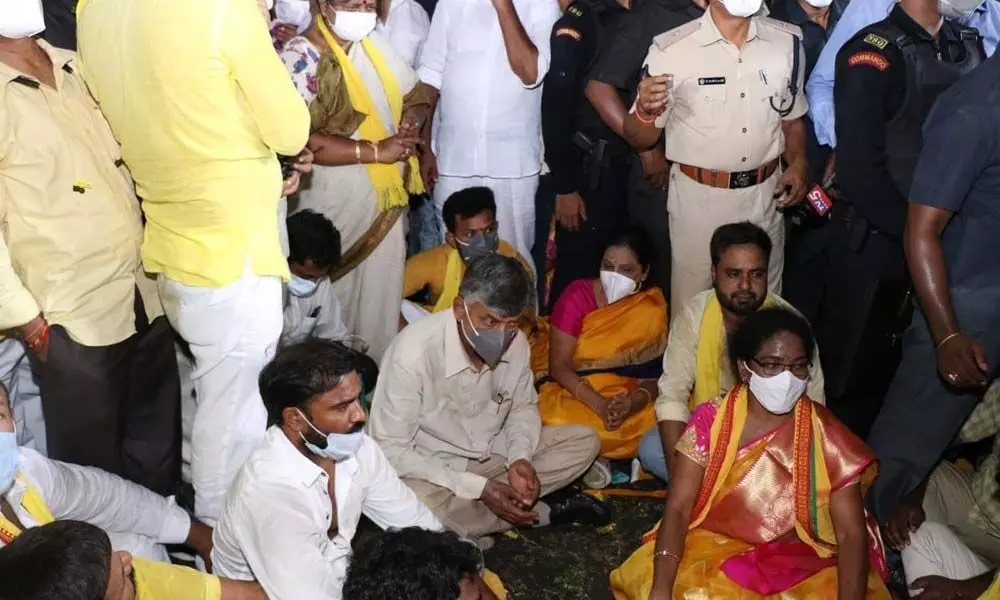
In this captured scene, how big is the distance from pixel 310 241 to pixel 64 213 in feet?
3.07

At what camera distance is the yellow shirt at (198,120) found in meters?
2.67

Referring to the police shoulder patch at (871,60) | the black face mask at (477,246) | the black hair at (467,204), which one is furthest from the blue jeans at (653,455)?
the police shoulder patch at (871,60)

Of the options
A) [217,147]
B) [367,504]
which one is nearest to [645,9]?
[217,147]

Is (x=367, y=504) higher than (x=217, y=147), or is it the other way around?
(x=217, y=147)

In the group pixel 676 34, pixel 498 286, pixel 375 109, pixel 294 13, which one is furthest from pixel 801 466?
pixel 294 13

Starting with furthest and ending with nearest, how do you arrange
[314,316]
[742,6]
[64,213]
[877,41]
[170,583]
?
[314,316], [742,6], [877,41], [64,213], [170,583]

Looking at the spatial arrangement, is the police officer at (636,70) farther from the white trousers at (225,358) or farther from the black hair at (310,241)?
the white trousers at (225,358)

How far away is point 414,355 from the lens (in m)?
3.41

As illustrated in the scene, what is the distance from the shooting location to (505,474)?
3648mm

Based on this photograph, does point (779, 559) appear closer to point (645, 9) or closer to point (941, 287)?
point (941, 287)

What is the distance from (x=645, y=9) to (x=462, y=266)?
124 centimetres

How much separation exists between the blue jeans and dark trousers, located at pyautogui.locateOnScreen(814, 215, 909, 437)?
2.38 feet

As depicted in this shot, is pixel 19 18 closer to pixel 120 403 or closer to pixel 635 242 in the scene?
pixel 120 403

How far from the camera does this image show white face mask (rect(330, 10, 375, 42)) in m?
3.72
